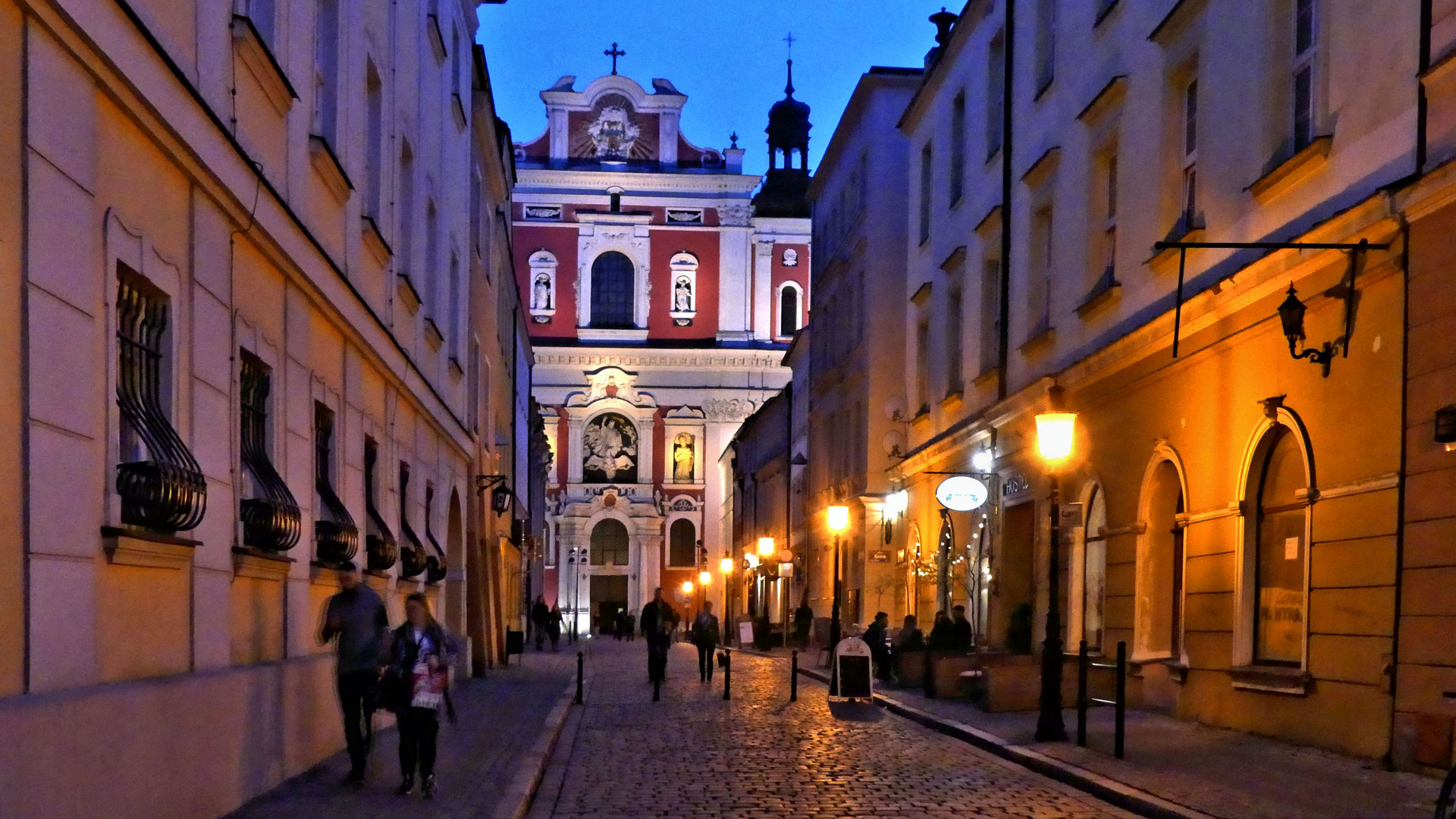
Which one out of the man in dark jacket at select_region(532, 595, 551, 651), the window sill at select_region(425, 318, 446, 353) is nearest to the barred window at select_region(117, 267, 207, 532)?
the window sill at select_region(425, 318, 446, 353)

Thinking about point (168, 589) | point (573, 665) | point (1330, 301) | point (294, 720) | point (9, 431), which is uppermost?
point (1330, 301)

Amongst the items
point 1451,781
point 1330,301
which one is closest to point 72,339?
point 1451,781

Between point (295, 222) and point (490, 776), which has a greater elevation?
point (295, 222)

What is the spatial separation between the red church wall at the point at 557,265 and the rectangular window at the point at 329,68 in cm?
5953

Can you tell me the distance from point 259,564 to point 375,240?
5.90 metres

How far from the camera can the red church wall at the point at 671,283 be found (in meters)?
75.2

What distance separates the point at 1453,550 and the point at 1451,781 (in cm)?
357

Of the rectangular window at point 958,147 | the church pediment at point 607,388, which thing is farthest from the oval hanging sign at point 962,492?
the church pediment at point 607,388

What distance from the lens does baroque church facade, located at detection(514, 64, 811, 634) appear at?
74.2 meters

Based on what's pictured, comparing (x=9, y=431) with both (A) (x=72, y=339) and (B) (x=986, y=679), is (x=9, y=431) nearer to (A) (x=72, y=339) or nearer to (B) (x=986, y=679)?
(A) (x=72, y=339)

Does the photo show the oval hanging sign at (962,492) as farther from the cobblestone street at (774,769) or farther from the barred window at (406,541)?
the barred window at (406,541)

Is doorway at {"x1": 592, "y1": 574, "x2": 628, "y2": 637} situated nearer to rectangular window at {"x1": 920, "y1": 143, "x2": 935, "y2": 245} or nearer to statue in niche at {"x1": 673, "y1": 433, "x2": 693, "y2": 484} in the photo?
statue in niche at {"x1": 673, "y1": 433, "x2": 693, "y2": 484}

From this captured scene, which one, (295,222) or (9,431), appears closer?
(9,431)

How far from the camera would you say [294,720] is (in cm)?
1209
